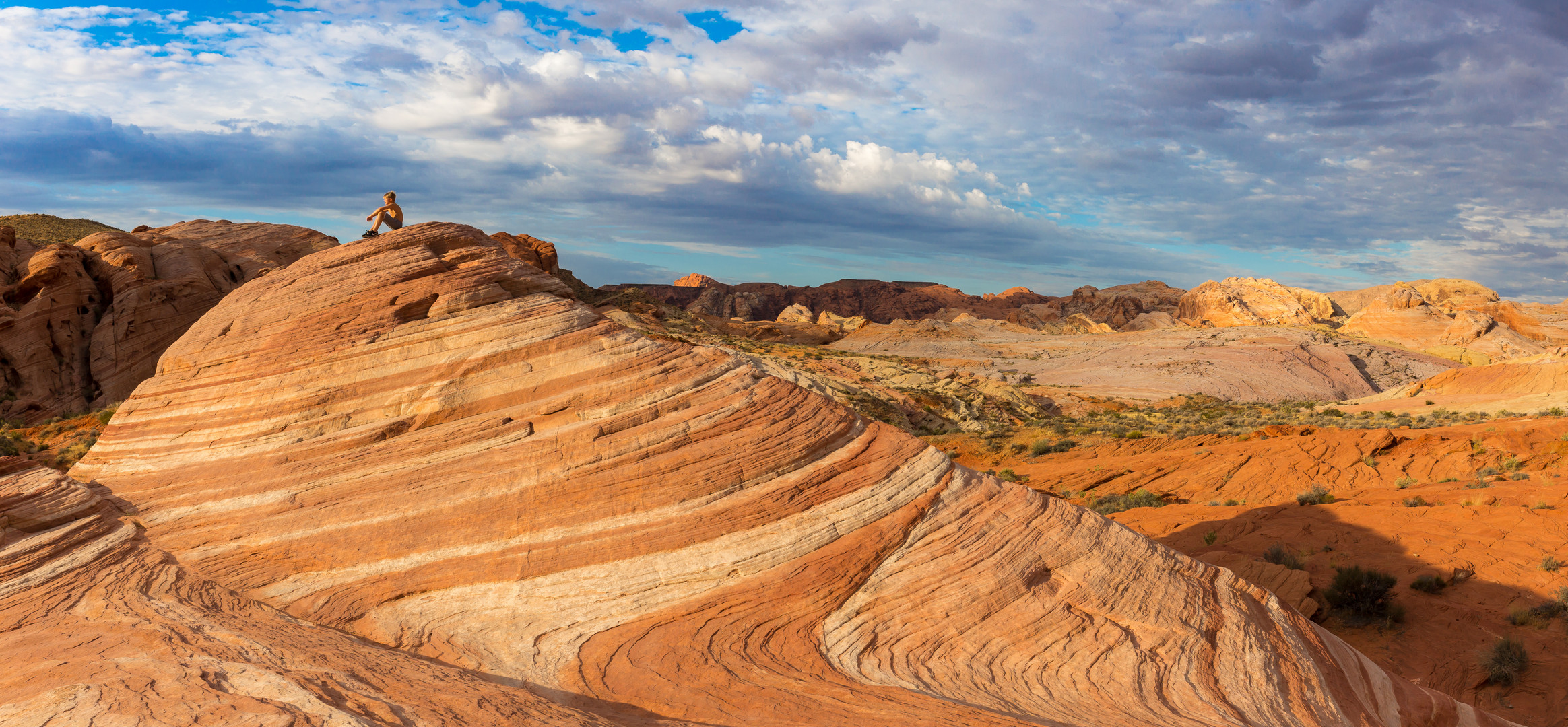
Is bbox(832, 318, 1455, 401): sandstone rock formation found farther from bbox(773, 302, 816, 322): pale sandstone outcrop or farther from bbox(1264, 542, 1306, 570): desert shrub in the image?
bbox(1264, 542, 1306, 570): desert shrub

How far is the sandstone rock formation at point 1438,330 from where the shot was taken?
7062cm

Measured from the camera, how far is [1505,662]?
43.8ft

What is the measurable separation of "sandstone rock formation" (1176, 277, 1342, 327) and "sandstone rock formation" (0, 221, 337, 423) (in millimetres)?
99770

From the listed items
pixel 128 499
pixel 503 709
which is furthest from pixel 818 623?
pixel 128 499

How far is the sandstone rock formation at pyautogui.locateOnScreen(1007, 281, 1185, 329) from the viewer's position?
364 ft

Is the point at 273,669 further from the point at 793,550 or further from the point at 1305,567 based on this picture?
the point at 1305,567

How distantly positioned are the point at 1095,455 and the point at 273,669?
28748 millimetres

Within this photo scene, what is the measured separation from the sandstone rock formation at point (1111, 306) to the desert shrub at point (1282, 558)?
317ft

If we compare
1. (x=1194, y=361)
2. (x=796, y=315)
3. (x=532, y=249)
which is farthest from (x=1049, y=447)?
(x=796, y=315)

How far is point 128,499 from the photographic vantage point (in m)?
9.88

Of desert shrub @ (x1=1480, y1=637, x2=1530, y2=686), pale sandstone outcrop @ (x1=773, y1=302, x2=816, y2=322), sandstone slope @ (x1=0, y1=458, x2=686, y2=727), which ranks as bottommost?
desert shrub @ (x1=1480, y1=637, x2=1530, y2=686)

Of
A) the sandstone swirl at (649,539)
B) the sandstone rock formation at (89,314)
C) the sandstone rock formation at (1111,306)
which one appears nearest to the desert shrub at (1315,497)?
the sandstone swirl at (649,539)

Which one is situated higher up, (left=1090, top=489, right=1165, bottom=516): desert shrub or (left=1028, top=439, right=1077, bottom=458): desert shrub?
(left=1028, top=439, right=1077, bottom=458): desert shrub

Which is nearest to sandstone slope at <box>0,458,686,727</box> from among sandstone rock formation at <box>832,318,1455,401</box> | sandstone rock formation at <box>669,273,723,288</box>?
sandstone rock formation at <box>832,318,1455,401</box>
